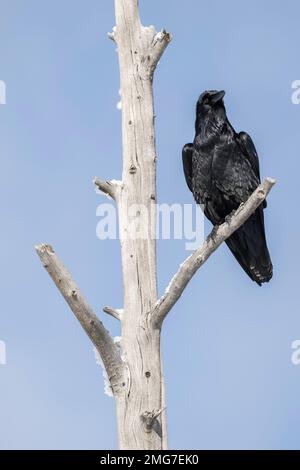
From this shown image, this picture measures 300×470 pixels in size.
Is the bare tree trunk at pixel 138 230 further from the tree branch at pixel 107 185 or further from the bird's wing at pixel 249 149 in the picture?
the bird's wing at pixel 249 149

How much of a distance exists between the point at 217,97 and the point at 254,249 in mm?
1605

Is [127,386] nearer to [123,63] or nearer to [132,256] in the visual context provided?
[132,256]

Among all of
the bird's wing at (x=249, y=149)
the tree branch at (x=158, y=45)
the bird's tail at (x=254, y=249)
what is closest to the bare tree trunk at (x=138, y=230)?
the tree branch at (x=158, y=45)

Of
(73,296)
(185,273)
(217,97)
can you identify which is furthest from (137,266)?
(217,97)

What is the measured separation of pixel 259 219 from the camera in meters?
10.5

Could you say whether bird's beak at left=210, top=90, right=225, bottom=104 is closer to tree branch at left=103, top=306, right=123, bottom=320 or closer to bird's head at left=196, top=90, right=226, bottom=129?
bird's head at left=196, top=90, right=226, bottom=129

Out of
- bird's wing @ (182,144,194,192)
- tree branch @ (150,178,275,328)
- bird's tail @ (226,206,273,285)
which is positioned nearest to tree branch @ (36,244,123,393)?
tree branch @ (150,178,275,328)

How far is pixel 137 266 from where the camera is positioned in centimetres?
824

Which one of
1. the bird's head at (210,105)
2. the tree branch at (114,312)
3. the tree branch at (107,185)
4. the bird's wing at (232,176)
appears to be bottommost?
the tree branch at (114,312)

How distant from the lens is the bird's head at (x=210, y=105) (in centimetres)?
1048

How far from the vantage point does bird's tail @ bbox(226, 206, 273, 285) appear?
1033 cm

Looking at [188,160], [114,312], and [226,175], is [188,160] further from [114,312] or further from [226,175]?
[114,312]
